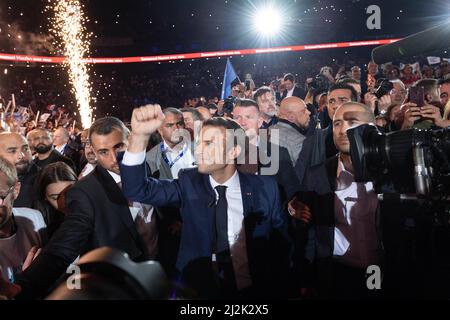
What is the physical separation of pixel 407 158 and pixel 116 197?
160 centimetres

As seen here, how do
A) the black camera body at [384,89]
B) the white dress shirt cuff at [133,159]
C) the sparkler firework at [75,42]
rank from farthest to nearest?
the sparkler firework at [75,42], the black camera body at [384,89], the white dress shirt cuff at [133,159]

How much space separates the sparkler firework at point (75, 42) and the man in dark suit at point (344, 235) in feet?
74.0

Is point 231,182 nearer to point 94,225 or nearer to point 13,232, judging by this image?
point 94,225

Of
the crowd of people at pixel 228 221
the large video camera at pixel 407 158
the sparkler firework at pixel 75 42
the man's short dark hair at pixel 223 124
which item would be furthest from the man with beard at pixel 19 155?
the sparkler firework at pixel 75 42

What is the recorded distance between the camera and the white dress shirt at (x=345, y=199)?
2.75 m

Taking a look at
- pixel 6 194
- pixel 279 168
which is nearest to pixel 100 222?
pixel 6 194

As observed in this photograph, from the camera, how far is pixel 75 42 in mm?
27375

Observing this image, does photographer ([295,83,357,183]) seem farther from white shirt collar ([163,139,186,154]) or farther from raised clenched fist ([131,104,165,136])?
raised clenched fist ([131,104,165,136])

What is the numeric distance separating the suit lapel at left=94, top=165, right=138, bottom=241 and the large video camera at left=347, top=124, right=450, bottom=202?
4.38 ft

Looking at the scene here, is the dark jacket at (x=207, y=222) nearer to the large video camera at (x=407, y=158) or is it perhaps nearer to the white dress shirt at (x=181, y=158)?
the large video camera at (x=407, y=158)

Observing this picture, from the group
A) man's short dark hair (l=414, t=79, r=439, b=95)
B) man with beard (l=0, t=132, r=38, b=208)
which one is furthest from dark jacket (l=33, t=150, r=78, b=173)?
man's short dark hair (l=414, t=79, r=439, b=95)

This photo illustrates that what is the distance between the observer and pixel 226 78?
8.95 m

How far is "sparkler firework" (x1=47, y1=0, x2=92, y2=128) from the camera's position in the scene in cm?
2486

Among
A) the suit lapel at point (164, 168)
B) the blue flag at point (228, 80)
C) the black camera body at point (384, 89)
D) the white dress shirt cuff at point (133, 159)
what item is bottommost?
the white dress shirt cuff at point (133, 159)
